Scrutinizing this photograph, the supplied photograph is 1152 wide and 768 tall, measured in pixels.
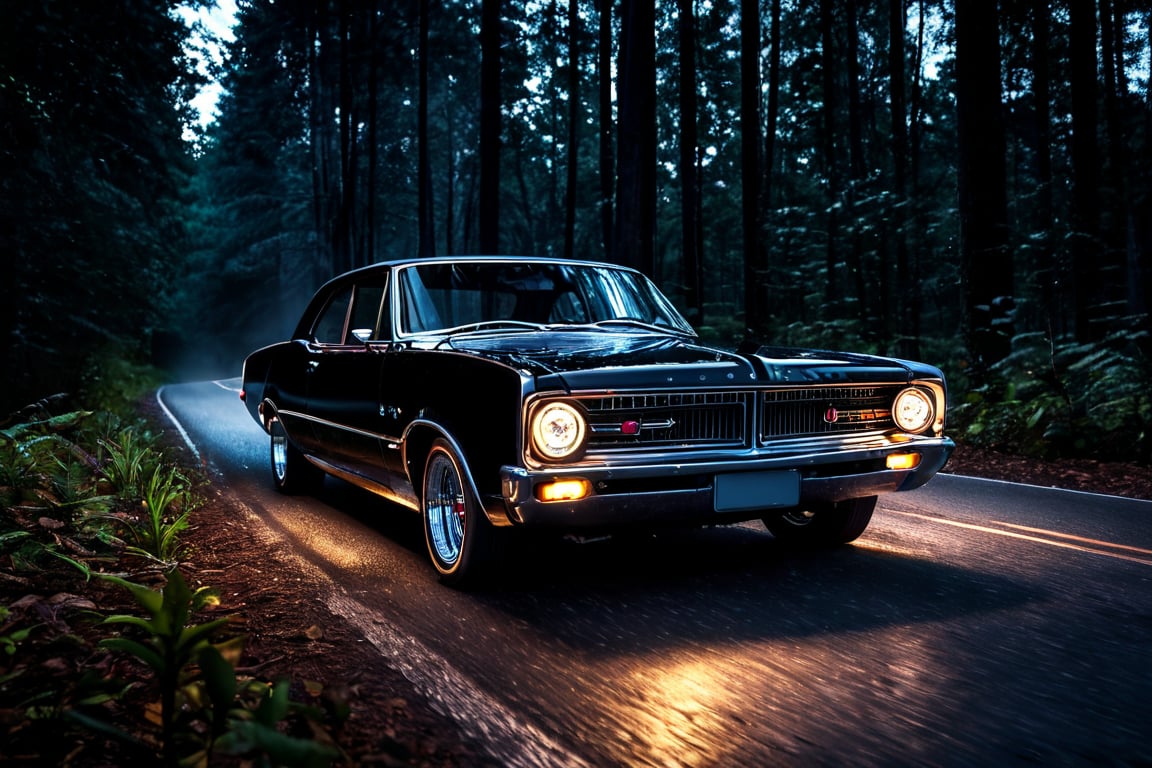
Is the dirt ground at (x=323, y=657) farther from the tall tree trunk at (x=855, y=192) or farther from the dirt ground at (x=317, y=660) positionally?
the tall tree trunk at (x=855, y=192)

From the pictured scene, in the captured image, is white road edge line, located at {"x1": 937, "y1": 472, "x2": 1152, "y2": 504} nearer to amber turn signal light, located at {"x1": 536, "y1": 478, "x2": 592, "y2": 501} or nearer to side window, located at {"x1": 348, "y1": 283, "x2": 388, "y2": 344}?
amber turn signal light, located at {"x1": 536, "y1": 478, "x2": 592, "y2": 501}

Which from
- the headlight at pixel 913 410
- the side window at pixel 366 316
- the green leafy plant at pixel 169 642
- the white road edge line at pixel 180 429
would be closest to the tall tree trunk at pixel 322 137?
the white road edge line at pixel 180 429

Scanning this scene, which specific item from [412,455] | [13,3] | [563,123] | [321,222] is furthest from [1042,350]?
[563,123]

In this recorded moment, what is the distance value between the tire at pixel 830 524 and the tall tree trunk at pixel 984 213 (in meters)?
7.23

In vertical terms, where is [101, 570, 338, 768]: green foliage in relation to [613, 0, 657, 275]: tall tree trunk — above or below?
below

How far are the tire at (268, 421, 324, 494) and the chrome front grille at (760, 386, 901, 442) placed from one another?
396 centimetres

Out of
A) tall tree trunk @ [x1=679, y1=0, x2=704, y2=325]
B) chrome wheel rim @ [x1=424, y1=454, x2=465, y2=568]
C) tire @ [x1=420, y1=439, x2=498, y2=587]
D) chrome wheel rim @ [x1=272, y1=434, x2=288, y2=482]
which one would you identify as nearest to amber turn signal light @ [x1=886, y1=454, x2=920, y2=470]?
tire @ [x1=420, y1=439, x2=498, y2=587]

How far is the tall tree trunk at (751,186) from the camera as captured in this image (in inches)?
761

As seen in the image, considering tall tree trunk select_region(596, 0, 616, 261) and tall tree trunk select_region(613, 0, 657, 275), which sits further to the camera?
tall tree trunk select_region(596, 0, 616, 261)

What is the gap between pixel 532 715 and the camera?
288 centimetres

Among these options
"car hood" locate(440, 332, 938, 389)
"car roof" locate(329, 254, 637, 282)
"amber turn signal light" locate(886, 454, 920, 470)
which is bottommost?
"amber turn signal light" locate(886, 454, 920, 470)

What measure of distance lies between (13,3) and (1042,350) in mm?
13713

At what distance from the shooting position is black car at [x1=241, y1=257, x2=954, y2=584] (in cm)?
389

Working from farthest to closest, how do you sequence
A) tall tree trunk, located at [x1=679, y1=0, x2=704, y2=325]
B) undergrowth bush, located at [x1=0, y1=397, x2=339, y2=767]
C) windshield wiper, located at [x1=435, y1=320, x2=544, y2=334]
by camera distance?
tall tree trunk, located at [x1=679, y1=0, x2=704, y2=325] → windshield wiper, located at [x1=435, y1=320, x2=544, y2=334] → undergrowth bush, located at [x1=0, y1=397, x2=339, y2=767]
